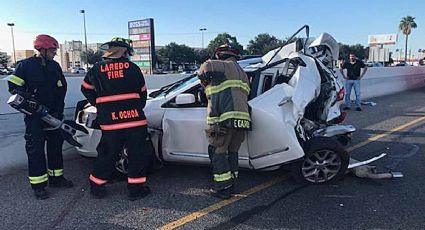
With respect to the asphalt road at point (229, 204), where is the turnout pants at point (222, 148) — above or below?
above

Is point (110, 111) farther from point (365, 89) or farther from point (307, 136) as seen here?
point (365, 89)

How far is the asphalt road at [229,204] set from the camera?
3.72 metres

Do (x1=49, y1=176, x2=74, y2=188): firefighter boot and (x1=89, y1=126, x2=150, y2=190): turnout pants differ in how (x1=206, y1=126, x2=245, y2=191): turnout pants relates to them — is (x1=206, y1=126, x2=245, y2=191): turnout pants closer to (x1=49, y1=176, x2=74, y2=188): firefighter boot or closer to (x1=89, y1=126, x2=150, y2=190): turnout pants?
(x1=89, y1=126, x2=150, y2=190): turnout pants

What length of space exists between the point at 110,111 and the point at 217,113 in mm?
1175

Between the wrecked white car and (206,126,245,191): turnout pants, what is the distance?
1.01ft

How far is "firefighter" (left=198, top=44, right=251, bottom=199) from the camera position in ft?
13.8

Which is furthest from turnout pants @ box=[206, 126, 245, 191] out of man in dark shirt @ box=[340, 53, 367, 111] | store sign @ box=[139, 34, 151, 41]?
store sign @ box=[139, 34, 151, 41]

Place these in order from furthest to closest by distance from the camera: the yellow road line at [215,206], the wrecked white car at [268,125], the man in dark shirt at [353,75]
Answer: the man in dark shirt at [353,75]
the wrecked white car at [268,125]
the yellow road line at [215,206]

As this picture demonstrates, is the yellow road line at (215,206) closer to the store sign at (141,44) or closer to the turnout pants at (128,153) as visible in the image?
the turnout pants at (128,153)

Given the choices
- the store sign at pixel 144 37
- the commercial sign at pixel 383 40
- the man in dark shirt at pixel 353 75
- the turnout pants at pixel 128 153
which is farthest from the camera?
the commercial sign at pixel 383 40

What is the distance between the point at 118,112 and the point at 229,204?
1575mm

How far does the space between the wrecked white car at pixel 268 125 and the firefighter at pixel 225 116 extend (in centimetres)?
29

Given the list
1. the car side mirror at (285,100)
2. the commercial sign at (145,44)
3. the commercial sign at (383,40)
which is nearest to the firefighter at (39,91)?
the car side mirror at (285,100)

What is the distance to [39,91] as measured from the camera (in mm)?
4438
